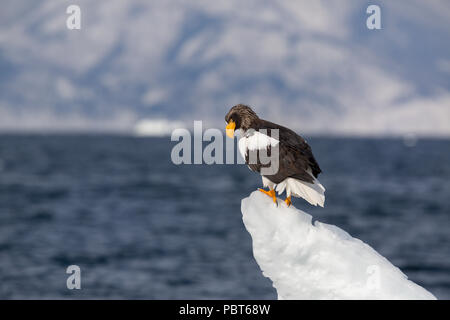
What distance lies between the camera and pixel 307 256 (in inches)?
399

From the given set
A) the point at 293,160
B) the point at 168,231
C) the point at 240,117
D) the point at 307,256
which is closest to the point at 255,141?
the point at 240,117

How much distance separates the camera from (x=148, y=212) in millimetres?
82062

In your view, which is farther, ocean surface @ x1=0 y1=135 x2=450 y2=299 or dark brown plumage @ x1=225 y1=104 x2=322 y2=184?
ocean surface @ x1=0 y1=135 x2=450 y2=299

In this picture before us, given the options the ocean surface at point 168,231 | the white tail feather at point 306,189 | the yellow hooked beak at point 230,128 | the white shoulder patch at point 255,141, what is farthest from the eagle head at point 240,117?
the ocean surface at point 168,231

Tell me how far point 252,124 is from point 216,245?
50622 mm

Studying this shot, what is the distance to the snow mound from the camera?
9672 mm

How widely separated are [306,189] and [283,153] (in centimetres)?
63

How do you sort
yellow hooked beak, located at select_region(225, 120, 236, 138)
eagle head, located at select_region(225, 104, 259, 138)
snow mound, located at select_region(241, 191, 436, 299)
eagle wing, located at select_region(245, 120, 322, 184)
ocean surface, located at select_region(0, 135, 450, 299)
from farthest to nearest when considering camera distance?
ocean surface, located at select_region(0, 135, 450, 299)
snow mound, located at select_region(241, 191, 436, 299)
eagle head, located at select_region(225, 104, 259, 138)
yellow hooked beak, located at select_region(225, 120, 236, 138)
eagle wing, located at select_region(245, 120, 322, 184)

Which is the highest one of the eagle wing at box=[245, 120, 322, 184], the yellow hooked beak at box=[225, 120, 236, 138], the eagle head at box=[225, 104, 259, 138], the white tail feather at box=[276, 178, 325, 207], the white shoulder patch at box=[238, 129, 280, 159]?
the eagle head at box=[225, 104, 259, 138]

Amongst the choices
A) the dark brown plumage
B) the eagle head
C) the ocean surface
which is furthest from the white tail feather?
the ocean surface

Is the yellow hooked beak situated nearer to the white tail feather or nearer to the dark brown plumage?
the dark brown plumage

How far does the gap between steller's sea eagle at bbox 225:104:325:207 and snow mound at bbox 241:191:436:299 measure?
693 millimetres

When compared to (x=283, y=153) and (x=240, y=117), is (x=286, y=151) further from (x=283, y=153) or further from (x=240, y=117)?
(x=240, y=117)
